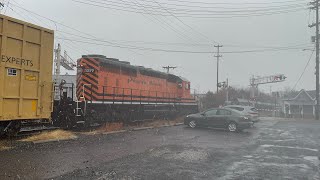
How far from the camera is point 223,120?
21.9m

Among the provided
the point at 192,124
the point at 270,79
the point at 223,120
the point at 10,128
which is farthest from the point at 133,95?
the point at 270,79

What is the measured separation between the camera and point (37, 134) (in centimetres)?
1384

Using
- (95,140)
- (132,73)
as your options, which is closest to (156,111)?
(132,73)

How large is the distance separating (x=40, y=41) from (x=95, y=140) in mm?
4597

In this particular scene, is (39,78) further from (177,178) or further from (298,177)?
(298,177)

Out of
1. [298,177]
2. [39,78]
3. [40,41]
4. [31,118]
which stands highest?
[40,41]

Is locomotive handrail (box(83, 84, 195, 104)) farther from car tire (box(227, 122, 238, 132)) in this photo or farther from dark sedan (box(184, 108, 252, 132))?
car tire (box(227, 122, 238, 132))

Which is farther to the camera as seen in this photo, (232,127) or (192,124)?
(192,124)

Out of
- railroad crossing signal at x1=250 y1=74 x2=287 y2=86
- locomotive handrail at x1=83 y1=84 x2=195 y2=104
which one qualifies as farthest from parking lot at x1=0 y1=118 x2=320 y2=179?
railroad crossing signal at x1=250 y1=74 x2=287 y2=86

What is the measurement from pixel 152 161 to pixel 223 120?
1259 centimetres

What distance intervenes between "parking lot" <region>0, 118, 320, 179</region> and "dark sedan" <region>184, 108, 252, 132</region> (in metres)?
7.22

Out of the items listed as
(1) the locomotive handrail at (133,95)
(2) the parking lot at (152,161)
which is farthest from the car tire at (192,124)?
(2) the parking lot at (152,161)

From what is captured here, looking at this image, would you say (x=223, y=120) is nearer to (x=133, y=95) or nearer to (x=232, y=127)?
(x=232, y=127)

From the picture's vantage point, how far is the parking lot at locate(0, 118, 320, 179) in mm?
8266
